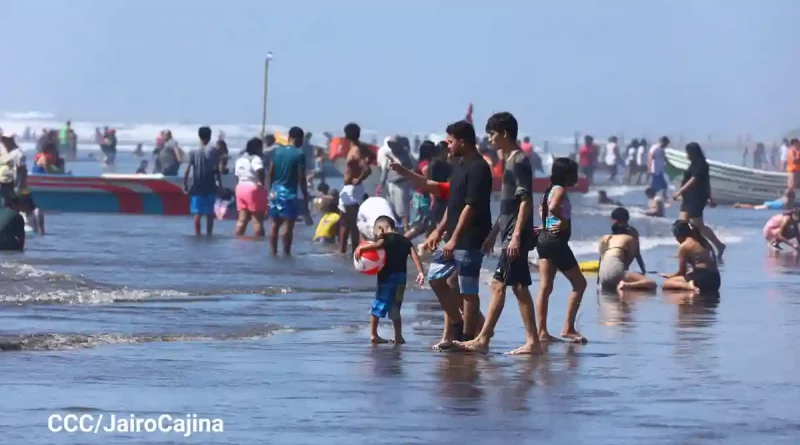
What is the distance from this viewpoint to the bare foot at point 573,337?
11.9m

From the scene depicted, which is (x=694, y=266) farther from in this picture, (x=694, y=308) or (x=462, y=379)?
(x=462, y=379)

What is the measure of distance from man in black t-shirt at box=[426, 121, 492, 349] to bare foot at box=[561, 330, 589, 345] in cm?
88

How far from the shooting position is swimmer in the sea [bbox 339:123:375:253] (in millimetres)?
19922

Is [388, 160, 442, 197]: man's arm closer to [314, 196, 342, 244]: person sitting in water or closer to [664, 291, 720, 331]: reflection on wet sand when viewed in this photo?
[664, 291, 720, 331]: reflection on wet sand

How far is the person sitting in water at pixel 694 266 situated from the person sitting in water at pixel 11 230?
8282 mm

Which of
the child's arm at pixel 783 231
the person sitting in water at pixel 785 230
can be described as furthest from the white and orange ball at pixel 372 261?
the child's arm at pixel 783 231

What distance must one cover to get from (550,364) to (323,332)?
2508mm

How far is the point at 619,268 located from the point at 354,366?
6.38 meters

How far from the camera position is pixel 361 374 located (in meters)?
9.96

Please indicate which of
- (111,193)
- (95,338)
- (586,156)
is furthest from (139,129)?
(95,338)

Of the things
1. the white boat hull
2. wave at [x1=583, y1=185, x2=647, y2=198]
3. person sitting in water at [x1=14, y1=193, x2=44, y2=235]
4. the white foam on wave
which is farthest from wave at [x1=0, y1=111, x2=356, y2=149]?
person sitting in water at [x1=14, y1=193, x2=44, y2=235]

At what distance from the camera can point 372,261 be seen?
38.5 ft

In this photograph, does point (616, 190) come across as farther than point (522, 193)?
Yes

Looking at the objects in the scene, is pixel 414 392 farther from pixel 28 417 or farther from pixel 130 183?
pixel 130 183
